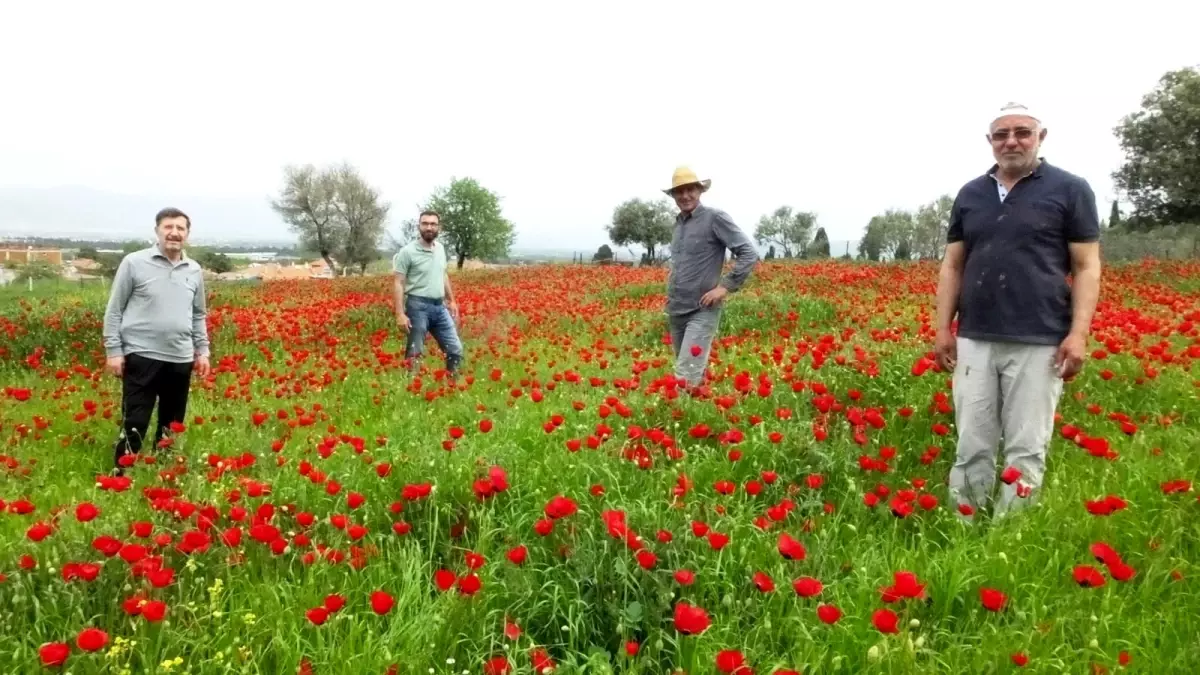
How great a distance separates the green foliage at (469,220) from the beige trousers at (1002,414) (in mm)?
52540

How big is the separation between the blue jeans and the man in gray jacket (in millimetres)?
2352

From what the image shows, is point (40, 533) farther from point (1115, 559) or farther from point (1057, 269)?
point (1057, 269)

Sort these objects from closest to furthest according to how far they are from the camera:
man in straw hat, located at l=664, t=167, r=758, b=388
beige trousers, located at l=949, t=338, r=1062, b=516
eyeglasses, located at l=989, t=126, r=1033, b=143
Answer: eyeglasses, located at l=989, t=126, r=1033, b=143, beige trousers, located at l=949, t=338, r=1062, b=516, man in straw hat, located at l=664, t=167, r=758, b=388

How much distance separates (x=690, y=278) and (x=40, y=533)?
13.6ft

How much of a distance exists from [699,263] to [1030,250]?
2456 mm

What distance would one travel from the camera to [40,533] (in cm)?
271

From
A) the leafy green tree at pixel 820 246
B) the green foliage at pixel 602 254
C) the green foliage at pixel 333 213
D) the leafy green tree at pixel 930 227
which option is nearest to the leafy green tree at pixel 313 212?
the green foliage at pixel 333 213

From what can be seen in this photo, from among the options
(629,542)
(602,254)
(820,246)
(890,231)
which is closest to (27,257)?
(602,254)

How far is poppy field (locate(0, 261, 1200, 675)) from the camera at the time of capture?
2.44 meters

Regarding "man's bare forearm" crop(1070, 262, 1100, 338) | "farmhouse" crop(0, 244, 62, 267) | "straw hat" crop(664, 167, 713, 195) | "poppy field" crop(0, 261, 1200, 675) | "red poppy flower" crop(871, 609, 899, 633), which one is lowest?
"farmhouse" crop(0, 244, 62, 267)

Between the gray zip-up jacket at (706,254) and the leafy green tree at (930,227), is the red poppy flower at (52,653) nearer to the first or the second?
the gray zip-up jacket at (706,254)

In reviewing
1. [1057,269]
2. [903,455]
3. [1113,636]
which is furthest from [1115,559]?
[903,455]

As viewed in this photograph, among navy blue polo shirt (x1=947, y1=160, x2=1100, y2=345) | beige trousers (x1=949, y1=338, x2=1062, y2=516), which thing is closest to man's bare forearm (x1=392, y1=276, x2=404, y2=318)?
beige trousers (x1=949, y1=338, x2=1062, y2=516)

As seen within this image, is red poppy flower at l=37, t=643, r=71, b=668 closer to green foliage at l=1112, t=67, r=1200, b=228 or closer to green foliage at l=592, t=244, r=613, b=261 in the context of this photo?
green foliage at l=1112, t=67, r=1200, b=228
